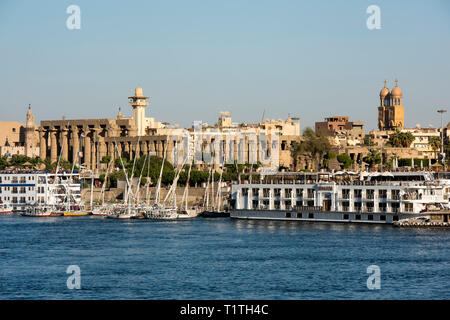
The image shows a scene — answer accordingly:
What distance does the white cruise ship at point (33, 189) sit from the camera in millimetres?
128625

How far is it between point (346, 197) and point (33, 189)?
2121 inches

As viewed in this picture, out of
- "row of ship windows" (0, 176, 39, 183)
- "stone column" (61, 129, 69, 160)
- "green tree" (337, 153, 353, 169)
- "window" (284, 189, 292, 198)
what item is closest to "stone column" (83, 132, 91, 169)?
"stone column" (61, 129, 69, 160)

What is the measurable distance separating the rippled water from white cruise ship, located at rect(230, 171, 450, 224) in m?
3.49

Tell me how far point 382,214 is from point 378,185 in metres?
3.07

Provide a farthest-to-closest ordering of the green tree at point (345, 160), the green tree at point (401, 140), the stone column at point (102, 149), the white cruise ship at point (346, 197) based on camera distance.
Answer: the stone column at point (102, 149), the green tree at point (401, 140), the green tree at point (345, 160), the white cruise ship at point (346, 197)

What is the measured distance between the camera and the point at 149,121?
197m

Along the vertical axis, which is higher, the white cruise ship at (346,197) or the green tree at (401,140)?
the green tree at (401,140)

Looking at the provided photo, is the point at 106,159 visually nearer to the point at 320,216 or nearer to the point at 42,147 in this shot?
the point at 42,147

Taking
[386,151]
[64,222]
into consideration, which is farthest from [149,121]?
[64,222]

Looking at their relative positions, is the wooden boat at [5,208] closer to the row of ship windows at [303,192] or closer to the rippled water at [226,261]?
the rippled water at [226,261]

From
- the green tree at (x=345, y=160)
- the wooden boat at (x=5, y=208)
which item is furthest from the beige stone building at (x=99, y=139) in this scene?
the wooden boat at (x=5, y=208)

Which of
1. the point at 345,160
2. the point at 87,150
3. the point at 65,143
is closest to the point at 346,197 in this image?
the point at 345,160

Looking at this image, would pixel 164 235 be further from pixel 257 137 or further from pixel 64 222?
pixel 257 137

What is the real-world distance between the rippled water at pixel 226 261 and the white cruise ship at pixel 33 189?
36.3 meters
